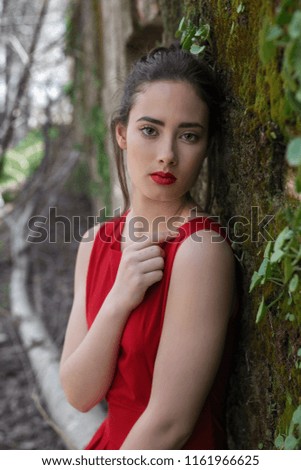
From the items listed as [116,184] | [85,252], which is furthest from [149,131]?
[116,184]

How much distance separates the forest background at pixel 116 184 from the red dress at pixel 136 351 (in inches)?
4.3

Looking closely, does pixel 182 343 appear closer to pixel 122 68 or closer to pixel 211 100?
pixel 211 100

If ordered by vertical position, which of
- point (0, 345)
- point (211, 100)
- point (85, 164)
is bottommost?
point (0, 345)

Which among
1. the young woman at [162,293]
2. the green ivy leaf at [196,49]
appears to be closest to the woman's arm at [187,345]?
the young woman at [162,293]

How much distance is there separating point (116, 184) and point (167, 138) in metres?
2.99

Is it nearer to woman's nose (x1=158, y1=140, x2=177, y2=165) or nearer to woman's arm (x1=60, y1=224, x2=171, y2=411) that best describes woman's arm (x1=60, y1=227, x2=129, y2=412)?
woman's arm (x1=60, y1=224, x2=171, y2=411)

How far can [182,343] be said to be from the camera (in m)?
1.83

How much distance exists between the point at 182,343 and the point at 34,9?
22.8ft

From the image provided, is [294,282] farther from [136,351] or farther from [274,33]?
[136,351]

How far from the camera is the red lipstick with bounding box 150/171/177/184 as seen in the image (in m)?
1.98

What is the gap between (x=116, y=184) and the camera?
16.1 feet

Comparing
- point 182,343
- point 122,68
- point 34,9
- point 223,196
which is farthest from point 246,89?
point 34,9

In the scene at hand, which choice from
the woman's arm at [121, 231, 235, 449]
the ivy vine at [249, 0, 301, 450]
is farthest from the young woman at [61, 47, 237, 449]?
the ivy vine at [249, 0, 301, 450]

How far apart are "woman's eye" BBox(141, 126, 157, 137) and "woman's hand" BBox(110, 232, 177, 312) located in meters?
0.32
